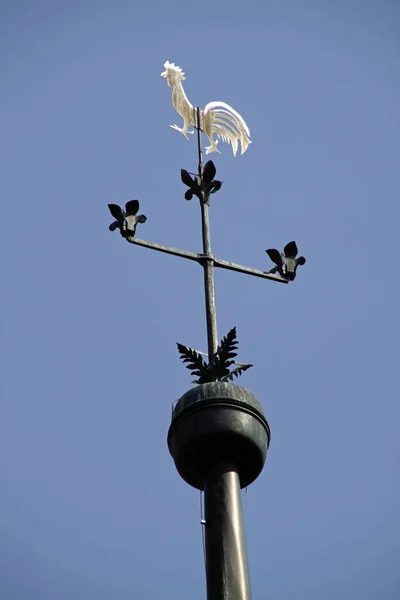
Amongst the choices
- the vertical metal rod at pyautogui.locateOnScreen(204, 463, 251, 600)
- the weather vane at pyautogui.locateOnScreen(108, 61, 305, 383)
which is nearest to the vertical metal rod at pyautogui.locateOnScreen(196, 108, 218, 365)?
the weather vane at pyautogui.locateOnScreen(108, 61, 305, 383)

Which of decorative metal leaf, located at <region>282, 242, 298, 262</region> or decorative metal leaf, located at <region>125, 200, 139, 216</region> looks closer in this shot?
decorative metal leaf, located at <region>125, 200, 139, 216</region>

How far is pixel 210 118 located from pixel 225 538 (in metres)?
4.58

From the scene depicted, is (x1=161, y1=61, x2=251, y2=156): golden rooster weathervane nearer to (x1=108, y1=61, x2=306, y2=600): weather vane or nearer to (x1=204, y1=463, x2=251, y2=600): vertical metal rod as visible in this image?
(x1=108, y1=61, x2=306, y2=600): weather vane

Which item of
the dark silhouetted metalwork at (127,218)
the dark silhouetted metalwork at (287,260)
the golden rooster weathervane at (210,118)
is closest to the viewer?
the dark silhouetted metalwork at (127,218)

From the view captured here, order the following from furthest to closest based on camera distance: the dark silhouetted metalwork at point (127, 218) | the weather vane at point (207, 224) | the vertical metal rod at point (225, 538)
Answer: the dark silhouetted metalwork at point (127, 218), the weather vane at point (207, 224), the vertical metal rod at point (225, 538)

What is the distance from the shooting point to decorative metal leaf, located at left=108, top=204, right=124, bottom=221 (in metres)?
7.12

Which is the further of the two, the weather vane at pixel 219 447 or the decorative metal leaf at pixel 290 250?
the decorative metal leaf at pixel 290 250

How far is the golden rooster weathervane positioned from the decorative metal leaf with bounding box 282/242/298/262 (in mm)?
1656

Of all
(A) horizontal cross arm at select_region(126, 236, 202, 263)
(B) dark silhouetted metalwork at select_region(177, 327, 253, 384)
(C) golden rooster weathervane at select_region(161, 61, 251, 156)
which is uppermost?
(C) golden rooster weathervane at select_region(161, 61, 251, 156)

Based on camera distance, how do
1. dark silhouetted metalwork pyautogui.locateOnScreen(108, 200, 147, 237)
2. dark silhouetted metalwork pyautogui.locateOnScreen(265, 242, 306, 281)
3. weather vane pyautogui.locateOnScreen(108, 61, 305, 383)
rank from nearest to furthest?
weather vane pyautogui.locateOnScreen(108, 61, 305, 383) → dark silhouetted metalwork pyautogui.locateOnScreen(108, 200, 147, 237) → dark silhouetted metalwork pyautogui.locateOnScreen(265, 242, 306, 281)

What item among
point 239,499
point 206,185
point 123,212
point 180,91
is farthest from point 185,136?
point 239,499

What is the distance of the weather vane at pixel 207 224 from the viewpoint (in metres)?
6.15

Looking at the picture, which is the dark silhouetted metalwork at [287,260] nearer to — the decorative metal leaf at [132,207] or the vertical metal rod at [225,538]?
the decorative metal leaf at [132,207]

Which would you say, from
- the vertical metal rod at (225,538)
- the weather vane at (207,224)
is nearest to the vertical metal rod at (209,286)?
the weather vane at (207,224)
